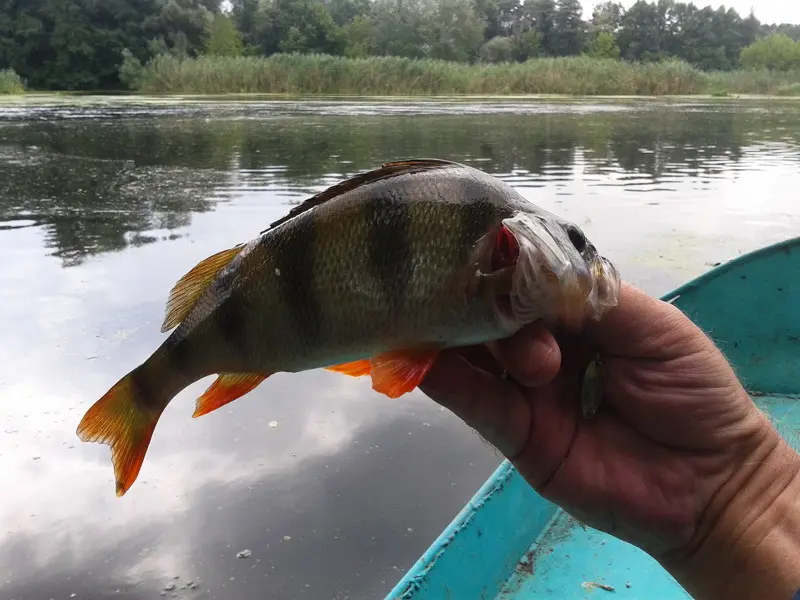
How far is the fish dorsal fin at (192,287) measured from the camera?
74.7 inches

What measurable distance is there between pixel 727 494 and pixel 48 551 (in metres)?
3.20

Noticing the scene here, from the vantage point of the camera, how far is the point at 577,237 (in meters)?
1.62

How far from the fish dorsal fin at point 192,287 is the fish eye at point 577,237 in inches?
33.5

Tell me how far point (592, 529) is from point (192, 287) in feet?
8.24

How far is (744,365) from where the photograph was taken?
15.5ft

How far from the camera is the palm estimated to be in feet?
6.41

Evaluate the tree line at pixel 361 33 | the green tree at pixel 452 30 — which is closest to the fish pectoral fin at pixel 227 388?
the tree line at pixel 361 33

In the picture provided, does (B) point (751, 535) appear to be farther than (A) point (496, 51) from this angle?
No

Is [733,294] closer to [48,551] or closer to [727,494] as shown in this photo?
[727,494]

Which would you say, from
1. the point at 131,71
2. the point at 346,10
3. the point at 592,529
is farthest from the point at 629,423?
the point at 346,10

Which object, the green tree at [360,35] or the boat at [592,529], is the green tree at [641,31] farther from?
the boat at [592,529]

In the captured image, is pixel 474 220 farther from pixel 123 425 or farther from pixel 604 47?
pixel 604 47

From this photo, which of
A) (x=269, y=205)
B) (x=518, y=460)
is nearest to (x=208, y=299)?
(x=518, y=460)

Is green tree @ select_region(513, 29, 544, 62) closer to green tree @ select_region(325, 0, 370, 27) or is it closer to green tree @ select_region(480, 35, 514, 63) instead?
green tree @ select_region(480, 35, 514, 63)
